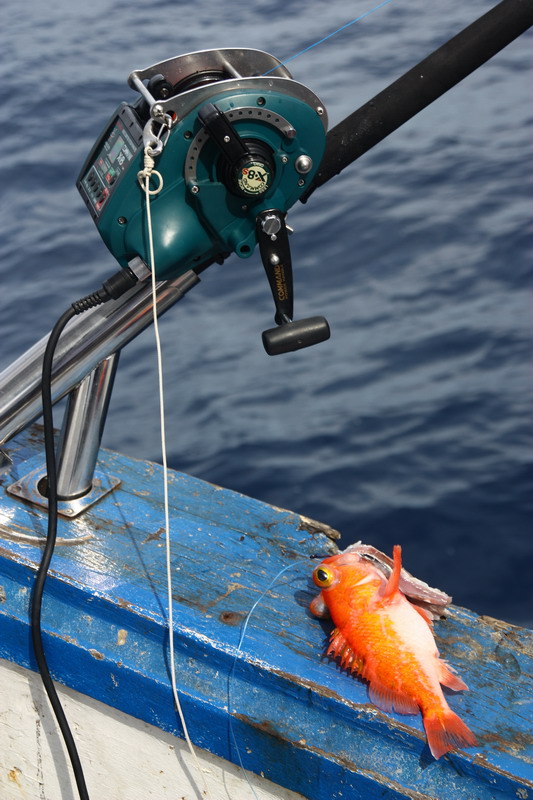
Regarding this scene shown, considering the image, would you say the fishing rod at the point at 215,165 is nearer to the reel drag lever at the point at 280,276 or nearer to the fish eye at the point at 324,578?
the reel drag lever at the point at 280,276

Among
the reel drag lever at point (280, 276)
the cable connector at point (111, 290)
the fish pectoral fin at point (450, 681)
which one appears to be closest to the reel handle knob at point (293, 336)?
the reel drag lever at point (280, 276)

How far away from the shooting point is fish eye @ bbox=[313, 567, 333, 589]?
5.73 feet

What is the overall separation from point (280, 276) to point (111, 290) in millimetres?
315

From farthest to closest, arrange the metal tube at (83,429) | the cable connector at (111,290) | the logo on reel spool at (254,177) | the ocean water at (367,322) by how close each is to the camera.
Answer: the ocean water at (367,322), the metal tube at (83,429), the cable connector at (111,290), the logo on reel spool at (254,177)

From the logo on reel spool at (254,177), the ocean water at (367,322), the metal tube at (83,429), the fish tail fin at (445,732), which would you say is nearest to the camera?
the fish tail fin at (445,732)

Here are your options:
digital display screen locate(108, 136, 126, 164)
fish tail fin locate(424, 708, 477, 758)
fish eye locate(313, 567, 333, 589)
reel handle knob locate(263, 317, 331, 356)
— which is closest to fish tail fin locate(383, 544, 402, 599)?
fish eye locate(313, 567, 333, 589)

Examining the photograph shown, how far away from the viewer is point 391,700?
5.16 ft

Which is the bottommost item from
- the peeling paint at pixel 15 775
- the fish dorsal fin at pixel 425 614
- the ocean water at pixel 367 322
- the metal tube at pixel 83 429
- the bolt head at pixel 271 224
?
the ocean water at pixel 367 322

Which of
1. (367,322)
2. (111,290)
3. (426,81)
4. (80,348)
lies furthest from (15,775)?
(367,322)

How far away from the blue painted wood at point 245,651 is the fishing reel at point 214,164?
0.53 meters

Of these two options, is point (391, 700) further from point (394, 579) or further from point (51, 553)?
point (51, 553)

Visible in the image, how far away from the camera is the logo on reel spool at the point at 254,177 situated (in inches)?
62.5

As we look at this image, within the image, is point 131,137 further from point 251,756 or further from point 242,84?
point 251,756

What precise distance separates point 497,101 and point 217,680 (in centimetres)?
662
